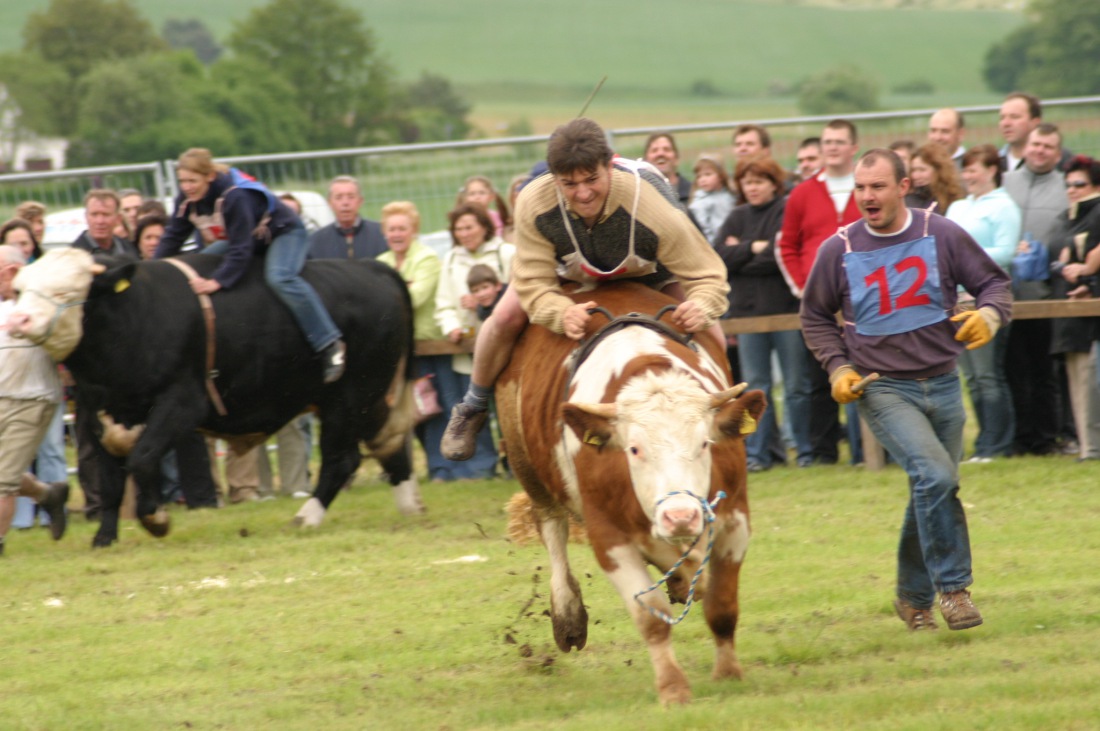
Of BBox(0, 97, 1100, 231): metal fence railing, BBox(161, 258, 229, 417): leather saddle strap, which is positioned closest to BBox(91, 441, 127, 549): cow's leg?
BBox(161, 258, 229, 417): leather saddle strap

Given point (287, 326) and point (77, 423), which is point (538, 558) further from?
point (77, 423)

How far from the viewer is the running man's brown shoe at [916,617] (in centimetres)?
646

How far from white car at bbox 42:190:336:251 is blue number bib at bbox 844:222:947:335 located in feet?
25.0

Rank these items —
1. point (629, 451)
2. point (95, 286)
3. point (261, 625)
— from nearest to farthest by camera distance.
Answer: point (629, 451)
point (261, 625)
point (95, 286)

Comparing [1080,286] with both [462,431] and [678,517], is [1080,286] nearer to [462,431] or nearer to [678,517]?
[462,431]

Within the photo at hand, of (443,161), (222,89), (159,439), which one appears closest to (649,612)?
(159,439)

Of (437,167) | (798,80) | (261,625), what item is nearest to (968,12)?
(798,80)

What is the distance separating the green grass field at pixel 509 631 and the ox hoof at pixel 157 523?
9cm

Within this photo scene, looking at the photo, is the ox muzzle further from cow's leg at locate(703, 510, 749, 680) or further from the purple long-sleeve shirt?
the purple long-sleeve shirt

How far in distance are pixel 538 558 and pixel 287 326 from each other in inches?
105

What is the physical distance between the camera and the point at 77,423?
36.1 ft

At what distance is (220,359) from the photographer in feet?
32.9

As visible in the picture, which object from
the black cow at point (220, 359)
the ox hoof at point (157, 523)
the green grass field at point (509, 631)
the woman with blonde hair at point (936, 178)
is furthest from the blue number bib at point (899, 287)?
the ox hoof at point (157, 523)

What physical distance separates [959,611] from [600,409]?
1.91 meters
